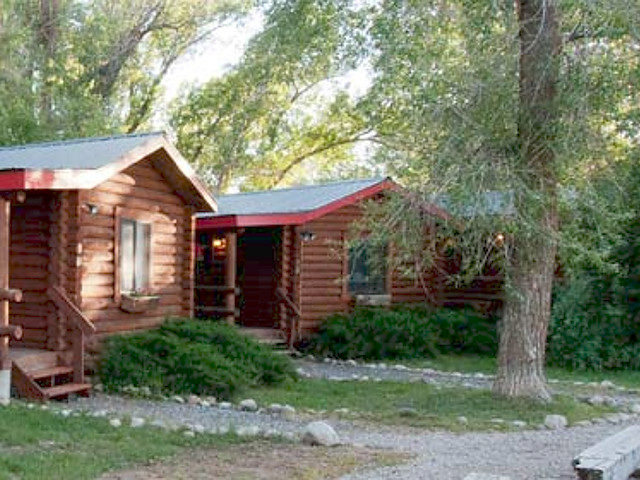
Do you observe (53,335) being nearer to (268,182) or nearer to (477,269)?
(477,269)

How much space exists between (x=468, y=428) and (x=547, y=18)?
4564 mm

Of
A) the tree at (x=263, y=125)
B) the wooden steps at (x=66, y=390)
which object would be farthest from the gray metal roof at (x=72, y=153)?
the tree at (x=263, y=125)

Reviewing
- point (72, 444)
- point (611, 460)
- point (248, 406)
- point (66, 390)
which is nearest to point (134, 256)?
point (66, 390)

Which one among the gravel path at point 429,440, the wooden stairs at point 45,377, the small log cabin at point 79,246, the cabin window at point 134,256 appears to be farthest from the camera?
the cabin window at point 134,256

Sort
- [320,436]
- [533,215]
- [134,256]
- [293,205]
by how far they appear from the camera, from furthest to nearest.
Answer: [293,205] < [134,256] < [533,215] < [320,436]

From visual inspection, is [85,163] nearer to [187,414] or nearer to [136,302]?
[136,302]

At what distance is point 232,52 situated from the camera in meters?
27.8

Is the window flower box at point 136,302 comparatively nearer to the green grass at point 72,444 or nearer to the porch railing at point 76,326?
the porch railing at point 76,326

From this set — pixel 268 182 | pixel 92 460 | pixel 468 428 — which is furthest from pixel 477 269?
pixel 268 182

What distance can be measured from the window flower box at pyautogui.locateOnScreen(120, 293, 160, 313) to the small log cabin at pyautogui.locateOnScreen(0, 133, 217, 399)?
16 millimetres

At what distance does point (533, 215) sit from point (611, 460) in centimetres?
378

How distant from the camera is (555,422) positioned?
28.6 feet

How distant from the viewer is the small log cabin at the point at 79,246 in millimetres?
9883

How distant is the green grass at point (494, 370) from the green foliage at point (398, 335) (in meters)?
0.37
